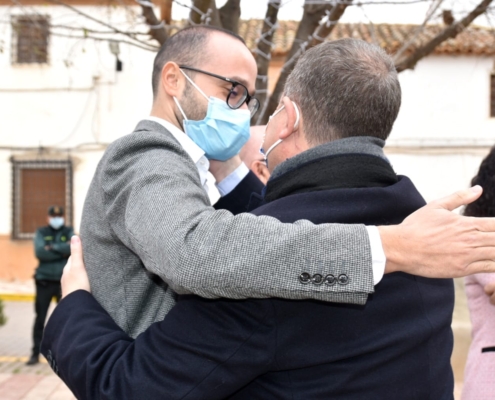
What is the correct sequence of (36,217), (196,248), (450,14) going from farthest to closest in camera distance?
(36,217) → (450,14) → (196,248)

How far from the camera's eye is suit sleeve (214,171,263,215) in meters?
2.18

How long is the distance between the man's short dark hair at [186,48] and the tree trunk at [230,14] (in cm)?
169

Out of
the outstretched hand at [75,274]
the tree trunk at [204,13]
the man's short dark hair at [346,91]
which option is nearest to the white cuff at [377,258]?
the man's short dark hair at [346,91]

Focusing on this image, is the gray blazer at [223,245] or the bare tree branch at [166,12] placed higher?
the bare tree branch at [166,12]

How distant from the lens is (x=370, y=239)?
1159mm

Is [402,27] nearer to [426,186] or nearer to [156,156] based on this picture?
[426,186]

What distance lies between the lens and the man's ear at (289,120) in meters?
1.44

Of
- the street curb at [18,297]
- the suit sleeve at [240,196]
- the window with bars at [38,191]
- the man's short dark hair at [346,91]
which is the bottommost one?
the street curb at [18,297]

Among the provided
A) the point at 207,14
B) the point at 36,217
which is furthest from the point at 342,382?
the point at 36,217

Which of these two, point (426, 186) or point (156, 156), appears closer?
point (156, 156)

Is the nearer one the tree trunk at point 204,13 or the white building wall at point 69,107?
the tree trunk at point 204,13

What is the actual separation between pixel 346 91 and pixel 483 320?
1.47 meters

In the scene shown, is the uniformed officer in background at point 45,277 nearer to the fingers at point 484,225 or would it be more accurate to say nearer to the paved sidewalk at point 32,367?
the paved sidewalk at point 32,367

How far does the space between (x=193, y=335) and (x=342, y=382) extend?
323mm
